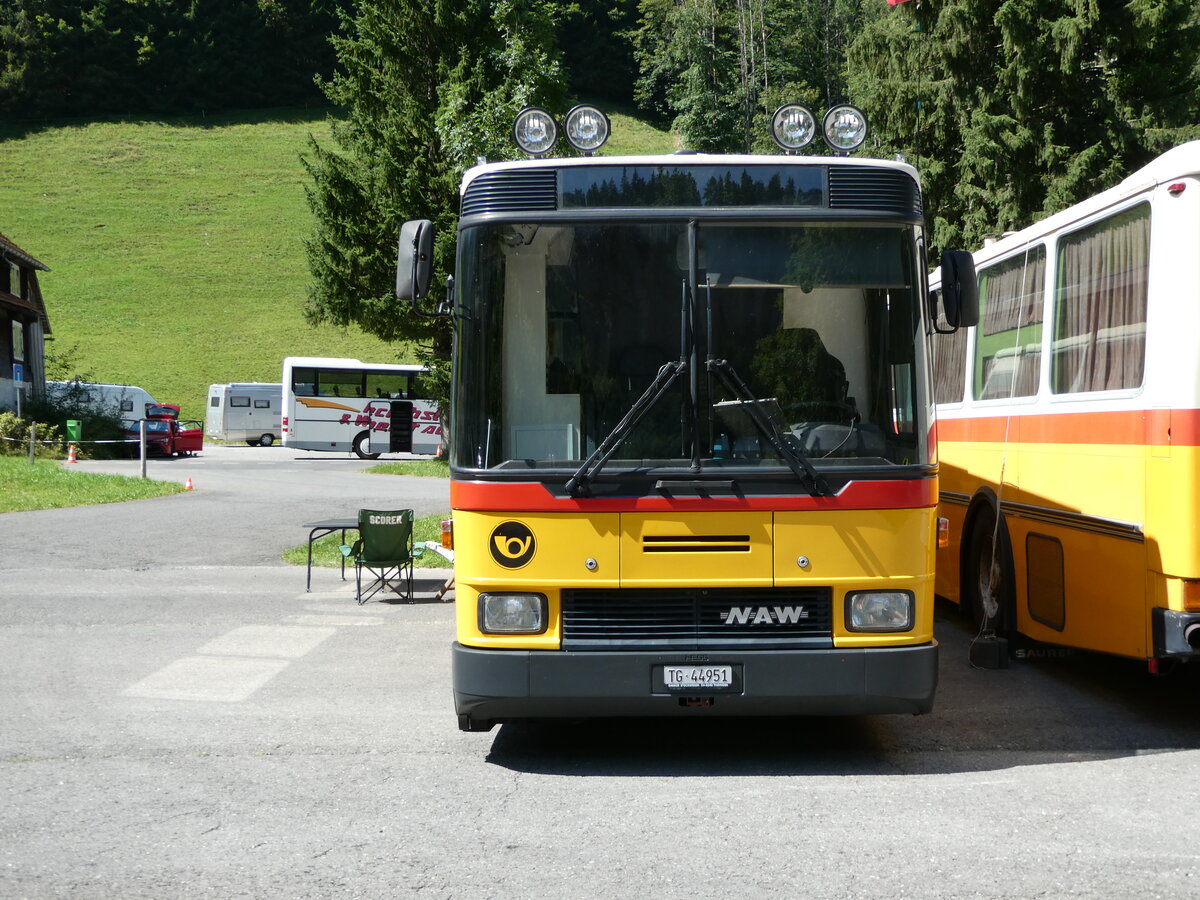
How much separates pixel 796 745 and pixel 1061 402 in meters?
2.83

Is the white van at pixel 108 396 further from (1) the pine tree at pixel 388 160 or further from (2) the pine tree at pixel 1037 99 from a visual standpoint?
(2) the pine tree at pixel 1037 99

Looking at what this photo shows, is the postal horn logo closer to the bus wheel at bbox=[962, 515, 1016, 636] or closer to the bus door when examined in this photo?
the bus wheel at bbox=[962, 515, 1016, 636]

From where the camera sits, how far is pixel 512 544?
21.8 feet

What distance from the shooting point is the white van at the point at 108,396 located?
139 feet

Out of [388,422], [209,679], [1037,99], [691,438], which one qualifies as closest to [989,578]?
[691,438]

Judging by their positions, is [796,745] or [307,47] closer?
[796,745]

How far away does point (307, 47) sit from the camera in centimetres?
11281

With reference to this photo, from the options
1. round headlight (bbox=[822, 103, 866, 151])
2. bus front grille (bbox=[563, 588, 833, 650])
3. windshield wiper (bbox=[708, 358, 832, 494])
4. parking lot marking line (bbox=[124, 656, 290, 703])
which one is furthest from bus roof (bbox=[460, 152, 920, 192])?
parking lot marking line (bbox=[124, 656, 290, 703])

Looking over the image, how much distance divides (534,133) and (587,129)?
0.35 meters

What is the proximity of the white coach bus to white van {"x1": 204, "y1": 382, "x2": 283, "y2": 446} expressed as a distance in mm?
8915

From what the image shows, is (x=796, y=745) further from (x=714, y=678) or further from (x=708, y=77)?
(x=708, y=77)

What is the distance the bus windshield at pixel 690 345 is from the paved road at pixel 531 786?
5.11 feet

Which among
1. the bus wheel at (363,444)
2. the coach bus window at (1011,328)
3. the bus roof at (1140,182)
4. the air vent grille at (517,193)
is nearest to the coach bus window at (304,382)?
the bus wheel at (363,444)

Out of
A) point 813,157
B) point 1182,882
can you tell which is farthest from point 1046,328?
point 1182,882
